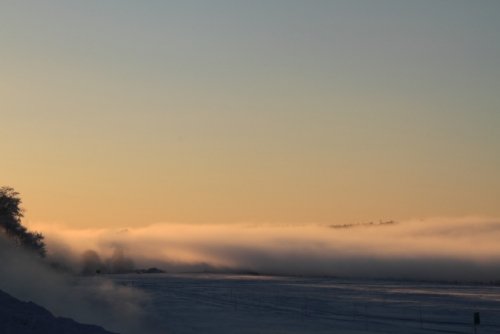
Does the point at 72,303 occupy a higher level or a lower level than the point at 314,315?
higher

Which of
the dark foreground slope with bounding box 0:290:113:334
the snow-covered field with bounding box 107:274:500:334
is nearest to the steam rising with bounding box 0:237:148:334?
the snow-covered field with bounding box 107:274:500:334

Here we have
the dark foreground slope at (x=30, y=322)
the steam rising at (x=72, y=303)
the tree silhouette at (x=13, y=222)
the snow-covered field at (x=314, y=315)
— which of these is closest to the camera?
the dark foreground slope at (x=30, y=322)

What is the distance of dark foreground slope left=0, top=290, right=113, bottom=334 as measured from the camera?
2877 centimetres

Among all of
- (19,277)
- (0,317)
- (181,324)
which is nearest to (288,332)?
(181,324)

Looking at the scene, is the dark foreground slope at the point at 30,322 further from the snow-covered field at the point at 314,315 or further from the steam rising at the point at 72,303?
the snow-covered field at the point at 314,315

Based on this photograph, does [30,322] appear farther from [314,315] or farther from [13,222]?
[13,222]

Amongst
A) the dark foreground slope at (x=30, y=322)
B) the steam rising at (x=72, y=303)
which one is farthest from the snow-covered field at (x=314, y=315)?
the dark foreground slope at (x=30, y=322)

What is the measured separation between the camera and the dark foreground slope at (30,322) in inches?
1133

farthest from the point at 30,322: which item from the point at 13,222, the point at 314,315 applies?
the point at 13,222

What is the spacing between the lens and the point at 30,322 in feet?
97.3

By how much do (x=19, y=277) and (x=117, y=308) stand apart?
29.8 feet

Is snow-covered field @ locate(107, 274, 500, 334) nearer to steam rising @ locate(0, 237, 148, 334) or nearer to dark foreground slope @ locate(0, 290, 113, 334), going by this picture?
steam rising @ locate(0, 237, 148, 334)

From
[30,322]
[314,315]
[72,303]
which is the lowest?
[314,315]

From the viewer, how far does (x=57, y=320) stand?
31.5 metres
